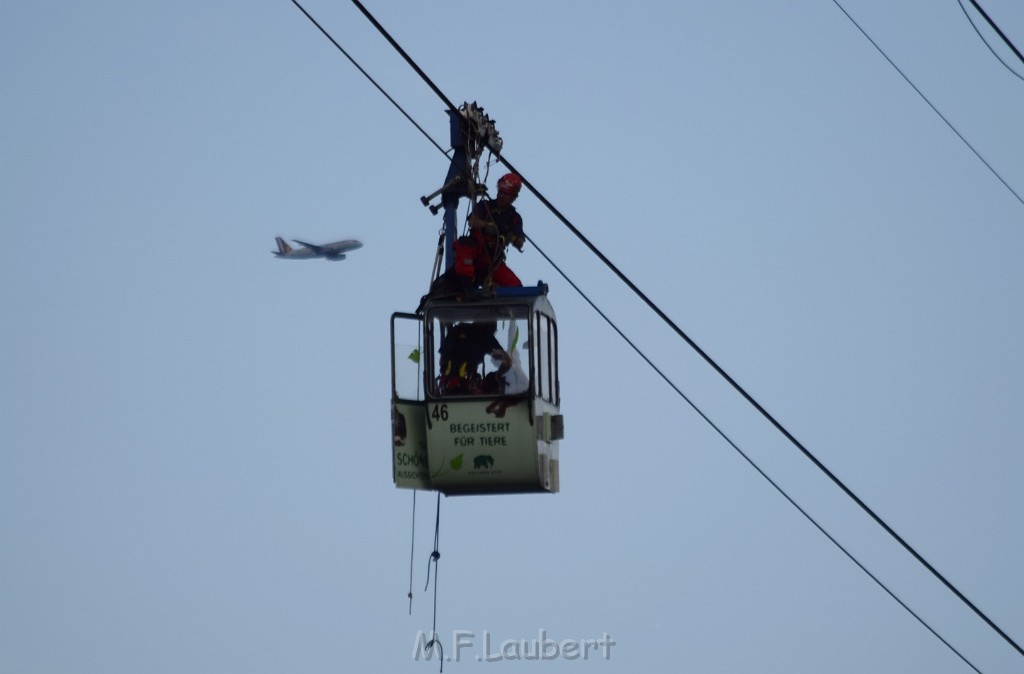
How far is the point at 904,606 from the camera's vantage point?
15.3 metres

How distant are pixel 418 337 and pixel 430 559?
1993 mm

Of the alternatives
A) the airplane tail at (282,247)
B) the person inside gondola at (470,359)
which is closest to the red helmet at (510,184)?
the person inside gondola at (470,359)

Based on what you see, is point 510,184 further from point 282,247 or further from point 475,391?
point 282,247

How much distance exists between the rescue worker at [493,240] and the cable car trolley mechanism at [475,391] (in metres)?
0.14

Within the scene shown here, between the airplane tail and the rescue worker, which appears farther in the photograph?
the airplane tail

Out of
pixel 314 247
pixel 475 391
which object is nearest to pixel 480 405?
pixel 475 391

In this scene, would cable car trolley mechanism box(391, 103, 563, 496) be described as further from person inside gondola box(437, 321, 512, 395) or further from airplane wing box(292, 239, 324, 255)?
airplane wing box(292, 239, 324, 255)

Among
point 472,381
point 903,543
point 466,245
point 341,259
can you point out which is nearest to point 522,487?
point 472,381

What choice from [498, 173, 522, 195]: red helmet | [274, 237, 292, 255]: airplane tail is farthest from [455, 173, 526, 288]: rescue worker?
[274, 237, 292, 255]: airplane tail

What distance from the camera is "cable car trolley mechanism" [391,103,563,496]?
49.0 feet

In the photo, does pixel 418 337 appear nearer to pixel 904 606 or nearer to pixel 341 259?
pixel 904 606

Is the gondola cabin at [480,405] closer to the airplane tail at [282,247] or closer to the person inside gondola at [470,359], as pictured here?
the person inside gondola at [470,359]

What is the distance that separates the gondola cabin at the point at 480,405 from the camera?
1492 centimetres

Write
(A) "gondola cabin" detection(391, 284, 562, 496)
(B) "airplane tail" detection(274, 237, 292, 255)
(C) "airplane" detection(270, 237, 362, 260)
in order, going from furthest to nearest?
(B) "airplane tail" detection(274, 237, 292, 255) < (C) "airplane" detection(270, 237, 362, 260) < (A) "gondola cabin" detection(391, 284, 562, 496)
